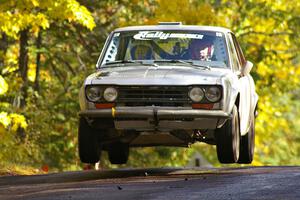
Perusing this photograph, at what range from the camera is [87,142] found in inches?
513

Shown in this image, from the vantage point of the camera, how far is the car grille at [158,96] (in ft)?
40.8

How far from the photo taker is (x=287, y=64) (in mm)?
35531

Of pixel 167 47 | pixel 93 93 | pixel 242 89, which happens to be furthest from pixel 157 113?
pixel 242 89

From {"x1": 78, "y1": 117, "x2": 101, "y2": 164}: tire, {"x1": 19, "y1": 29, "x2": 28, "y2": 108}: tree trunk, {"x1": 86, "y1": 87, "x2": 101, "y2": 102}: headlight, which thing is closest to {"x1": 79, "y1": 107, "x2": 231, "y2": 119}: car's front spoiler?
{"x1": 86, "y1": 87, "x2": 101, "y2": 102}: headlight

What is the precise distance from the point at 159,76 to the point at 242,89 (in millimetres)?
1807

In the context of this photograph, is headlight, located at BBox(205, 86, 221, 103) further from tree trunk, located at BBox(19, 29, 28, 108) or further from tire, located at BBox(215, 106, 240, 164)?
tree trunk, located at BBox(19, 29, 28, 108)

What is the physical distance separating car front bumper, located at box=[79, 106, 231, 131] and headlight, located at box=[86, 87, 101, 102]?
17 cm

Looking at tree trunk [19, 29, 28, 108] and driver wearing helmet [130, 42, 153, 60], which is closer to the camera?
driver wearing helmet [130, 42, 153, 60]

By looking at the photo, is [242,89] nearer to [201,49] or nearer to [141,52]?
[201,49]

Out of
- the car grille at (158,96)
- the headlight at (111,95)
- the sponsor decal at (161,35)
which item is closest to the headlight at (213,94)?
the car grille at (158,96)

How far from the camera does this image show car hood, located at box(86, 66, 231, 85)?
12.5 m

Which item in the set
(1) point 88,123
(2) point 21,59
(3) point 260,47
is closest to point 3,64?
(2) point 21,59

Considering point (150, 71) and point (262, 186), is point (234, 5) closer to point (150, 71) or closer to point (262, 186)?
point (150, 71)

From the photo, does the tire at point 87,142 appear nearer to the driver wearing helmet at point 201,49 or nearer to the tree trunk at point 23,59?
the driver wearing helmet at point 201,49
